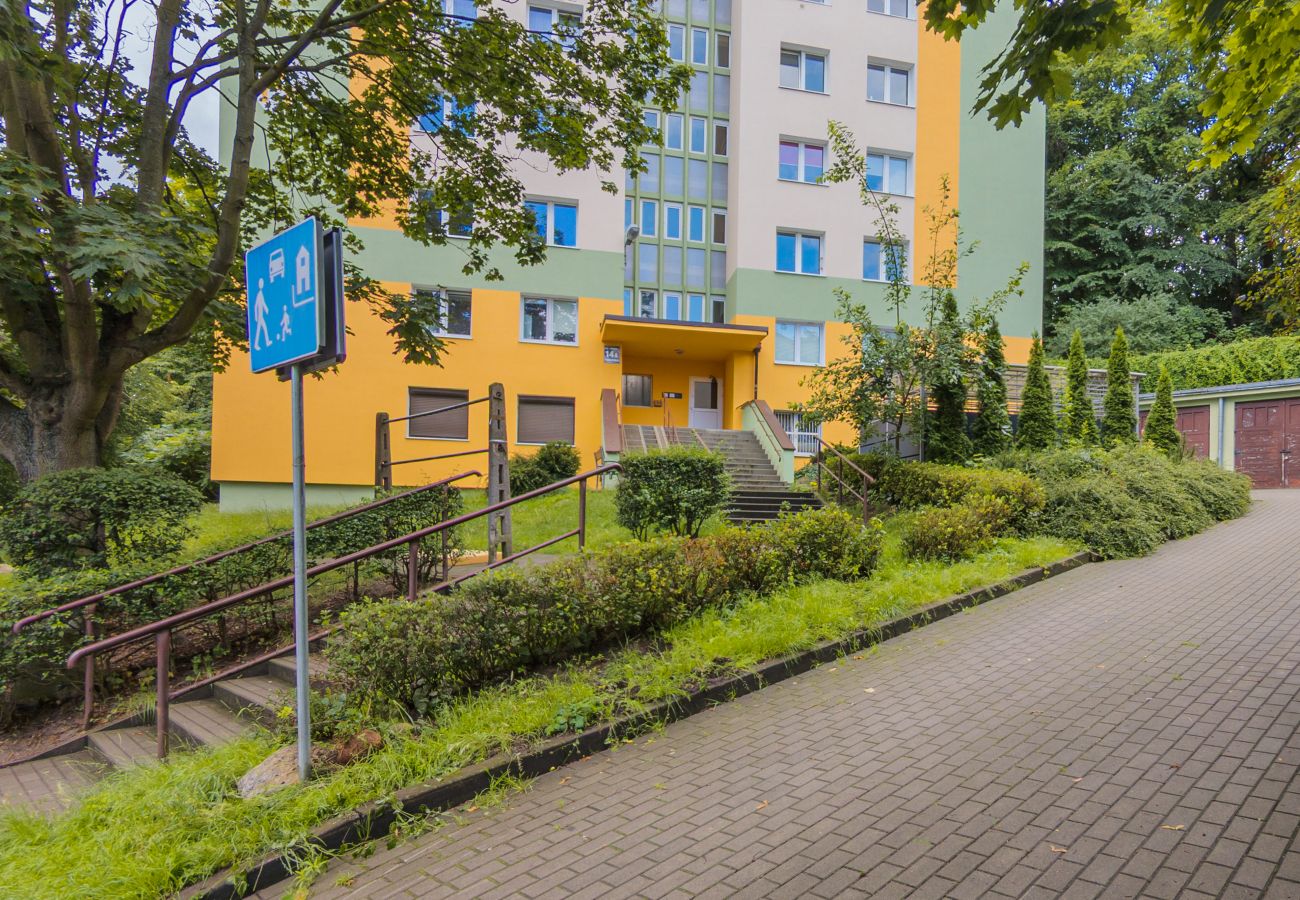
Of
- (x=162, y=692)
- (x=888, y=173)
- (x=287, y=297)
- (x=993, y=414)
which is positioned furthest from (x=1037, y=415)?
(x=162, y=692)

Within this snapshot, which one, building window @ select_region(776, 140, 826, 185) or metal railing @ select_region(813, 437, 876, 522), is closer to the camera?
metal railing @ select_region(813, 437, 876, 522)

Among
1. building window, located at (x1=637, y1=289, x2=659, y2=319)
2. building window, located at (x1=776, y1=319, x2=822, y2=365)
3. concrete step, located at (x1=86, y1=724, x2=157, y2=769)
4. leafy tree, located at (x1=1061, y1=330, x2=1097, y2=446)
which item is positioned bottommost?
concrete step, located at (x1=86, y1=724, x2=157, y2=769)

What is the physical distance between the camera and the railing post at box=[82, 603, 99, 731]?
562 centimetres

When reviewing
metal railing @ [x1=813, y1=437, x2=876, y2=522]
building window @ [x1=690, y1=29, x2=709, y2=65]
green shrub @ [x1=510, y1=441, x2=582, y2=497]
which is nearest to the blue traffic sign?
metal railing @ [x1=813, y1=437, x2=876, y2=522]

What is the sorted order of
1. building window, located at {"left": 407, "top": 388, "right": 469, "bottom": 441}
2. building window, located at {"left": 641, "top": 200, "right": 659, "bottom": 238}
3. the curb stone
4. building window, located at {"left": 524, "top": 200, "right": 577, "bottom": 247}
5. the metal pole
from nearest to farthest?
the curb stone
the metal pole
building window, located at {"left": 407, "top": 388, "right": 469, "bottom": 441}
building window, located at {"left": 524, "top": 200, "right": 577, "bottom": 247}
building window, located at {"left": 641, "top": 200, "right": 659, "bottom": 238}

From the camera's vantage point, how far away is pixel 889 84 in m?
23.1

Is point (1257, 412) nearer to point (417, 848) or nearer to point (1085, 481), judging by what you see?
point (1085, 481)

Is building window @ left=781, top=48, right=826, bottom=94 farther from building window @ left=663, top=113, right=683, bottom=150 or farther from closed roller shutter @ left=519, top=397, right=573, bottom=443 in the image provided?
closed roller shutter @ left=519, top=397, right=573, bottom=443

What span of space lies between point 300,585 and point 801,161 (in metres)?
22.1

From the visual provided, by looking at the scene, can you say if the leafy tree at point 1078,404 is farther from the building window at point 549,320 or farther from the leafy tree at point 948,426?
the building window at point 549,320

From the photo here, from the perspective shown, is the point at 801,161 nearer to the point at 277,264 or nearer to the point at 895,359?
the point at 895,359

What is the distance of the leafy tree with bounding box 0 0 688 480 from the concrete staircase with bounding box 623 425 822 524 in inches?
224

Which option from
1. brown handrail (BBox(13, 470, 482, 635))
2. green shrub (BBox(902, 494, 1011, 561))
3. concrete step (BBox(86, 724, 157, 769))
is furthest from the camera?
green shrub (BBox(902, 494, 1011, 561))

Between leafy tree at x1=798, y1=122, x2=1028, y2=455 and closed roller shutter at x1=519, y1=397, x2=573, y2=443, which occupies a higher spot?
leafy tree at x1=798, y1=122, x2=1028, y2=455
